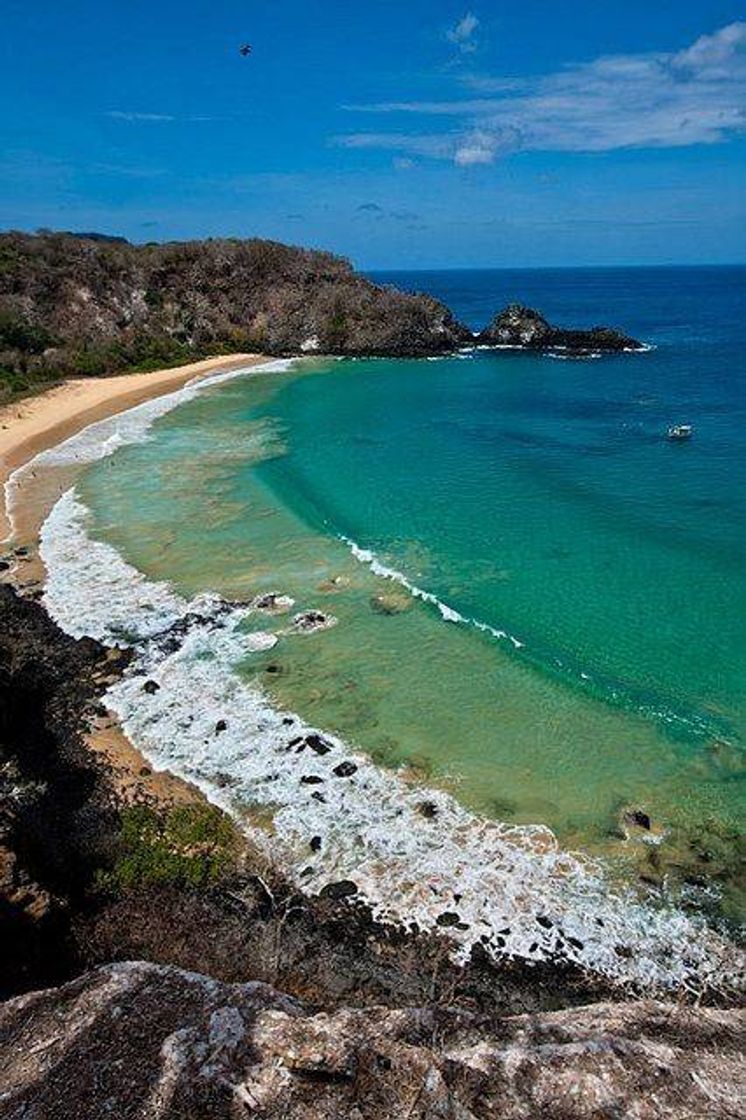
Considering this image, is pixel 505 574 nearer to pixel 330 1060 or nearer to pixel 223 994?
pixel 223 994

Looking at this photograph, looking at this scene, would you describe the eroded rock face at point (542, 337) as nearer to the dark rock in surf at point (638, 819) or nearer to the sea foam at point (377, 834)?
the sea foam at point (377, 834)

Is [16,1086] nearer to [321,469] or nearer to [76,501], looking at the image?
[76,501]

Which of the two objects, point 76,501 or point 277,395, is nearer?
point 76,501

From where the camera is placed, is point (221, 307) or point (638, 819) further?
point (221, 307)

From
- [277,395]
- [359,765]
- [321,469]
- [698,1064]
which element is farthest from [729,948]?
[277,395]

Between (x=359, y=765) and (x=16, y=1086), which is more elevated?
(x=16, y=1086)

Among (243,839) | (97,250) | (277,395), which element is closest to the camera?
(243,839)

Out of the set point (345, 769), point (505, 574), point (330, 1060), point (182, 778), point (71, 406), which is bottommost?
point (345, 769)

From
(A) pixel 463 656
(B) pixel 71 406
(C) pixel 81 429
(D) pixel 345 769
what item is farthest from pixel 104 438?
(D) pixel 345 769
